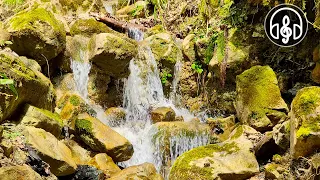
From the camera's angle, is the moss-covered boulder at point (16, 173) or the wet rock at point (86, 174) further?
the wet rock at point (86, 174)

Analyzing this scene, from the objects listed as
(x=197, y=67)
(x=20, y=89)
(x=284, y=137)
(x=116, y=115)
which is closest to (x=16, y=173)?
(x=20, y=89)

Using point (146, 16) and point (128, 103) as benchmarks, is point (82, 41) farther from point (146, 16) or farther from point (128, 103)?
point (146, 16)

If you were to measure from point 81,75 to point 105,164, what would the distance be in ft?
10.2

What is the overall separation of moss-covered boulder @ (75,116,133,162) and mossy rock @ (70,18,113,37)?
3.30 meters

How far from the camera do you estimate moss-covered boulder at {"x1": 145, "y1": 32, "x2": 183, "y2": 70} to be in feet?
29.6

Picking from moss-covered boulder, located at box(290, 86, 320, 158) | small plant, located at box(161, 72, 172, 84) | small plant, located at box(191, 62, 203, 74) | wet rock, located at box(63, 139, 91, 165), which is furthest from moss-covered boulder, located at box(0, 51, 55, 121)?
small plant, located at box(191, 62, 203, 74)

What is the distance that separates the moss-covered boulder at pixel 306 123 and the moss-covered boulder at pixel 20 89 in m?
3.30

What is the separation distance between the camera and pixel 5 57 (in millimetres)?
4395

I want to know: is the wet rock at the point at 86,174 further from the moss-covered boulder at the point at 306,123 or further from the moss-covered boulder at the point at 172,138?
the moss-covered boulder at the point at 306,123

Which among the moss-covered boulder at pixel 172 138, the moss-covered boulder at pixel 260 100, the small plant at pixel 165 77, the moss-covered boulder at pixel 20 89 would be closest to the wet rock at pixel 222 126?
the moss-covered boulder at pixel 172 138

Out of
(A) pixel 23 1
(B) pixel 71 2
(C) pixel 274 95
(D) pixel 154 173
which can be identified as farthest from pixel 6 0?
(C) pixel 274 95

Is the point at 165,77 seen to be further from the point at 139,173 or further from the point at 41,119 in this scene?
the point at 41,119

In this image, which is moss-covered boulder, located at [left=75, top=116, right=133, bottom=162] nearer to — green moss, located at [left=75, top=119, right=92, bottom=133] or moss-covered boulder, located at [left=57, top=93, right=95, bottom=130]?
green moss, located at [left=75, top=119, right=92, bottom=133]

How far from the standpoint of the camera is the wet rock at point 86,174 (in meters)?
4.90
